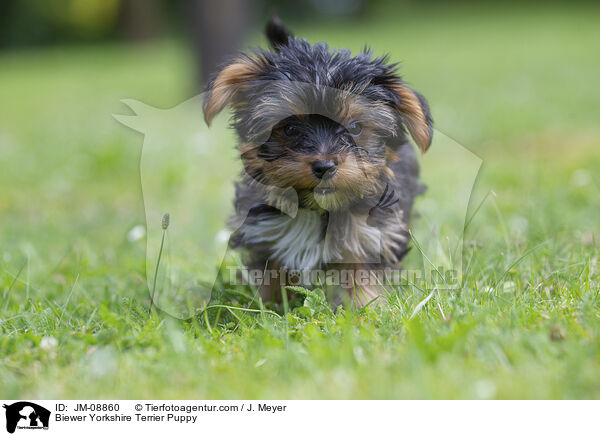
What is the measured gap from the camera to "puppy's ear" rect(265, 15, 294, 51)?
12.7ft

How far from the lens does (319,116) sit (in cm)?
331

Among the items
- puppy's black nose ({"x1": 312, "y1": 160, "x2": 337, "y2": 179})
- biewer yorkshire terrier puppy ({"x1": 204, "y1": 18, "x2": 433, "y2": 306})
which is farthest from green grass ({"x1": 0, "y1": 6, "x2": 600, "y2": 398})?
puppy's black nose ({"x1": 312, "y1": 160, "x2": 337, "y2": 179})

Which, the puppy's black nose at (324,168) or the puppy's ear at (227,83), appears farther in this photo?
the puppy's ear at (227,83)

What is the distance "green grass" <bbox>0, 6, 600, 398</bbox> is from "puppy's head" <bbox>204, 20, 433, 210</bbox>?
581mm

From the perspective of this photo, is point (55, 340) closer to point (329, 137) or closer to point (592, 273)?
point (329, 137)

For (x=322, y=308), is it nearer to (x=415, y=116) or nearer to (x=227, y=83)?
(x=415, y=116)

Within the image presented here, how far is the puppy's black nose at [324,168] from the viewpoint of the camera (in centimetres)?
317
